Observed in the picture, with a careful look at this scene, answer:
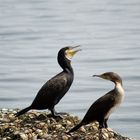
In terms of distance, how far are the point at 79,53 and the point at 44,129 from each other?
18.8m

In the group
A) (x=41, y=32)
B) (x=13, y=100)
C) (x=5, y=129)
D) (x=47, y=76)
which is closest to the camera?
(x=5, y=129)

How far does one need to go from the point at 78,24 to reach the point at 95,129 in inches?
1204

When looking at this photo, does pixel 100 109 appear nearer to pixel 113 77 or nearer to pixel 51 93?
pixel 113 77

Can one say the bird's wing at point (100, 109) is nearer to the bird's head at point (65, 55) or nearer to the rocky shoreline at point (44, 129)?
the rocky shoreline at point (44, 129)

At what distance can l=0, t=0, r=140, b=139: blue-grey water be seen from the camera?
22.3m

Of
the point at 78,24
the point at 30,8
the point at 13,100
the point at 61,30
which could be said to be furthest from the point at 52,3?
the point at 13,100

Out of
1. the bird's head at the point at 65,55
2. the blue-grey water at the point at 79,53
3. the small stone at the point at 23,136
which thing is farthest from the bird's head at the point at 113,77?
the blue-grey water at the point at 79,53

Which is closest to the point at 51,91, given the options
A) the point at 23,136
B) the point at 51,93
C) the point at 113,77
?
the point at 51,93

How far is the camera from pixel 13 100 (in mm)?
22281

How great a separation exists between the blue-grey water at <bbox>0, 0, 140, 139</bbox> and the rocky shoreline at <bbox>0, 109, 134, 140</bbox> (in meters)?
4.37

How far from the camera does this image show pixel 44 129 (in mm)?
14023

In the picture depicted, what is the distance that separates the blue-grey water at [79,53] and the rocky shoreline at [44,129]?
4366mm

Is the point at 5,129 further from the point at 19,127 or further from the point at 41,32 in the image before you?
the point at 41,32

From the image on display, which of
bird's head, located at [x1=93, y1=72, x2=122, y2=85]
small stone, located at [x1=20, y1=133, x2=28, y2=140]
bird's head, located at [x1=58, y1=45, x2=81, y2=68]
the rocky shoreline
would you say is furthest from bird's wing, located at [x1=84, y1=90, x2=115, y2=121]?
bird's head, located at [x1=58, y1=45, x2=81, y2=68]
